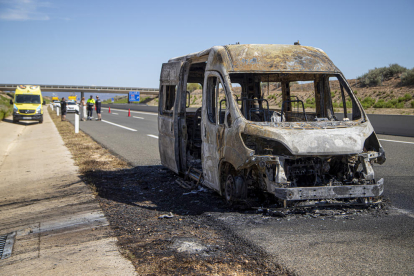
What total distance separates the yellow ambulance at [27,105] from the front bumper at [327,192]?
3004 centimetres

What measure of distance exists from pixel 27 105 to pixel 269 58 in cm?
2917

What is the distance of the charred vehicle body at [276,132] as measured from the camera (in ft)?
18.7

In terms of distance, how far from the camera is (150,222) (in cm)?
595

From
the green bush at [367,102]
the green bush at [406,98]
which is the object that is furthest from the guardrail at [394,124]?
the green bush at [406,98]

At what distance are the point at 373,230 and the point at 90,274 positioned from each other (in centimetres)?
339

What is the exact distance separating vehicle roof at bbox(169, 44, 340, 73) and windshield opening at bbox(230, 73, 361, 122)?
0.30 meters

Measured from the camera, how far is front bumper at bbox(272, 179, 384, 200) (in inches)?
218

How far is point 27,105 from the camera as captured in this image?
32125 millimetres

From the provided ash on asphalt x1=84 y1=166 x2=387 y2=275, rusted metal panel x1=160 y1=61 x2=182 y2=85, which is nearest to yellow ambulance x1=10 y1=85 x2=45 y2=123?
rusted metal panel x1=160 y1=61 x2=182 y2=85

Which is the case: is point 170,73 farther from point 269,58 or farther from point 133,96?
point 133,96

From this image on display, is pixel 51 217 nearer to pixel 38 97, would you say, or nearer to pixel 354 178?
pixel 354 178

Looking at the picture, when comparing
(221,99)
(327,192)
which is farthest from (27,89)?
(327,192)

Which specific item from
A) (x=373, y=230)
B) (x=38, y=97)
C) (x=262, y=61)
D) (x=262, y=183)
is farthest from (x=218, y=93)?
(x=38, y=97)

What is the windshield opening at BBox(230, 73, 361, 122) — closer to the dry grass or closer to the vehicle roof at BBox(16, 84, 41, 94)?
the dry grass
